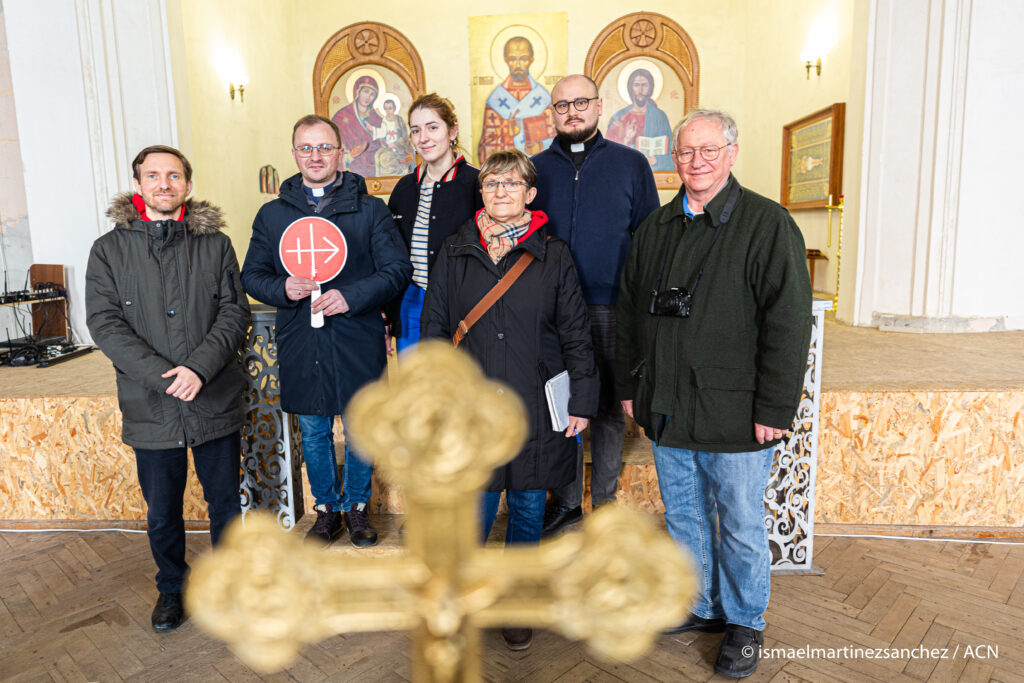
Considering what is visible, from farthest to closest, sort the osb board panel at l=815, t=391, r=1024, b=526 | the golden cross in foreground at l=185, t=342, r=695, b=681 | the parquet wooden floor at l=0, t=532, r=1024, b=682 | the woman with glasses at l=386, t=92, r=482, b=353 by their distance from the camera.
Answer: the osb board panel at l=815, t=391, r=1024, b=526
the woman with glasses at l=386, t=92, r=482, b=353
the parquet wooden floor at l=0, t=532, r=1024, b=682
the golden cross in foreground at l=185, t=342, r=695, b=681

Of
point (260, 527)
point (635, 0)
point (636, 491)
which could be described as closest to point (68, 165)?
point (636, 491)

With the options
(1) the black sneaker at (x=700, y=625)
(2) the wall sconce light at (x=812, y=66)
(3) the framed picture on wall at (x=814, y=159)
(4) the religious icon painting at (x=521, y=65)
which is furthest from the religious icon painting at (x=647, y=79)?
(1) the black sneaker at (x=700, y=625)

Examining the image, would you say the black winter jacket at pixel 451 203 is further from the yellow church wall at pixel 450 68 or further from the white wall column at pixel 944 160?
the white wall column at pixel 944 160

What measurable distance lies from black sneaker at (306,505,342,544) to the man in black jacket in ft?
1.76

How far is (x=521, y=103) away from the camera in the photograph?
9.70 metres

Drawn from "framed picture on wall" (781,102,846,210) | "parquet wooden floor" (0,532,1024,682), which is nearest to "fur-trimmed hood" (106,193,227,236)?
"parquet wooden floor" (0,532,1024,682)

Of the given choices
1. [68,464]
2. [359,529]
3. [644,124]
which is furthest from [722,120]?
[644,124]

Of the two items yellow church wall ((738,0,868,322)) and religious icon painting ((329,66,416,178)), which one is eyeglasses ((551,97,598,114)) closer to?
yellow church wall ((738,0,868,322))

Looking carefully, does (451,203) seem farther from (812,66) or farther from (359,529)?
(812,66)

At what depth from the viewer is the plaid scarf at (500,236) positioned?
90.8 inches

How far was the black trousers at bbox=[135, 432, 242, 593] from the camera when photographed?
2594 mm

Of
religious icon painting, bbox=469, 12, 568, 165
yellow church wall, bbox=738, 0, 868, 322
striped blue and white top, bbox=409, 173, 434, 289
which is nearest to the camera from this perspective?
striped blue and white top, bbox=409, 173, 434, 289

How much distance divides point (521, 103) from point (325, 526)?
8082 millimetres

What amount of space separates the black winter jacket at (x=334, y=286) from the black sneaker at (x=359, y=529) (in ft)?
1.72
